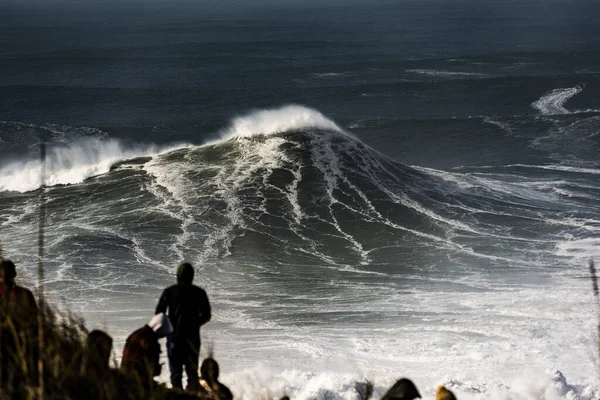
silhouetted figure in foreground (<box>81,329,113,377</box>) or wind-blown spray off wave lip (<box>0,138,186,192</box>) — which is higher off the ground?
wind-blown spray off wave lip (<box>0,138,186,192</box>)

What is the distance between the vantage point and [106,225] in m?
21.3

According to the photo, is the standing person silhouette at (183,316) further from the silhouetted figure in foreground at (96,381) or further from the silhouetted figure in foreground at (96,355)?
the silhouetted figure in foreground at (96,381)

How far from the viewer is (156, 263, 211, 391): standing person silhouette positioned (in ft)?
21.5

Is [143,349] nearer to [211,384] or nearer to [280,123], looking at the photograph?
[211,384]

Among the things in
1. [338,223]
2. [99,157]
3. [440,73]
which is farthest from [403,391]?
[440,73]

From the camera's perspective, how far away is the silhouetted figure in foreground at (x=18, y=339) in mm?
4660

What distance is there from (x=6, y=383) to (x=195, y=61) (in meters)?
75.0

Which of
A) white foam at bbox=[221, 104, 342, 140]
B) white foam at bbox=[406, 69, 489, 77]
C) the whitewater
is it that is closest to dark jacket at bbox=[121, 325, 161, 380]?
the whitewater

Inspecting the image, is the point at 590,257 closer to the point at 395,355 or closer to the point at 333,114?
the point at 395,355

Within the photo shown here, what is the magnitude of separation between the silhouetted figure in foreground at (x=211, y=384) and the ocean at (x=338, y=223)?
98 centimetres

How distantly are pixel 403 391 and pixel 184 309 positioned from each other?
2175 mm

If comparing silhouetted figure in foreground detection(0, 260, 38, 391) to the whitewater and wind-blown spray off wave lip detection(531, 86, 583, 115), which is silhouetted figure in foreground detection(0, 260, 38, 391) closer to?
the whitewater

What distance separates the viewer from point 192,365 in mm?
6461

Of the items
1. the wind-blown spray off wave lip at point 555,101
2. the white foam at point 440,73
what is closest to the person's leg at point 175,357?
the wind-blown spray off wave lip at point 555,101
